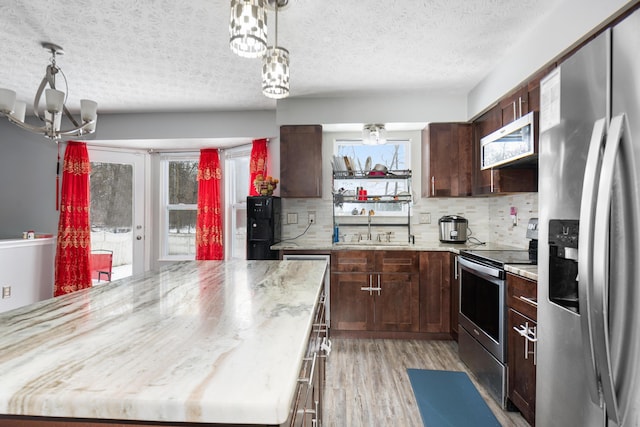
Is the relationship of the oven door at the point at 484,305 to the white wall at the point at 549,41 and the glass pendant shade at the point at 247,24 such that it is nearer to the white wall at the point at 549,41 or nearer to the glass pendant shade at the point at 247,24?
the white wall at the point at 549,41

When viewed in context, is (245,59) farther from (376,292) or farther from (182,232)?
(182,232)

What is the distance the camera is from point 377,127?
383cm

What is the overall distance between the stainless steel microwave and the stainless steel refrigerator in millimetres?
746

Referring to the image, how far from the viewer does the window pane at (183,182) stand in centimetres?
495

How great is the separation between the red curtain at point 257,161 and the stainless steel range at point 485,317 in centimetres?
247

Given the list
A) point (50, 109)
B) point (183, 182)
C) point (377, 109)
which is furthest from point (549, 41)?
point (183, 182)

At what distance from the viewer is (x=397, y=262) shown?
346 cm

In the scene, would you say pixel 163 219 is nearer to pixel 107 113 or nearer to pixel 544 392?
pixel 107 113

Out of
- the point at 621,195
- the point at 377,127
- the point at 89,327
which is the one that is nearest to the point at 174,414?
the point at 89,327

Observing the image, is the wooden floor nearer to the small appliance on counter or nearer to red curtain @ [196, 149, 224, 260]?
the small appliance on counter

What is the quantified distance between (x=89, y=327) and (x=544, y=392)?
172cm

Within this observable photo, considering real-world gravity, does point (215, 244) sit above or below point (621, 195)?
below

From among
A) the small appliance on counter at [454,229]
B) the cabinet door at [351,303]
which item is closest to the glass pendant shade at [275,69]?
the cabinet door at [351,303]

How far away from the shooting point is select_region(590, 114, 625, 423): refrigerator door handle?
3.29 ft
